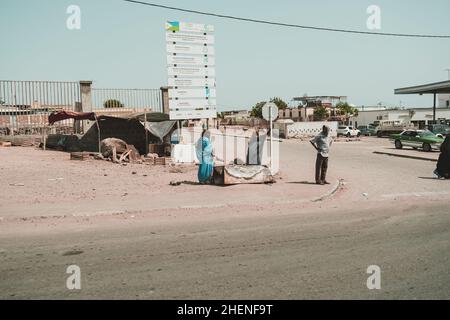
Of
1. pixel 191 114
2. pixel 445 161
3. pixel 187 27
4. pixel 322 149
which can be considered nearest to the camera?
pixel 322 149

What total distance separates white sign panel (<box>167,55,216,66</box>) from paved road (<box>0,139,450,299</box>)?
7799 millimetres

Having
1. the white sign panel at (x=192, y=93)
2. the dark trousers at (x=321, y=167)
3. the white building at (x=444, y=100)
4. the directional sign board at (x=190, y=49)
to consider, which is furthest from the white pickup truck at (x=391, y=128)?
the white building at (x=444, y=100)

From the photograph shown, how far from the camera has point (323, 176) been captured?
12719mm

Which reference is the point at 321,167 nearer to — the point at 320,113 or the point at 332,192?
the point at 332,192

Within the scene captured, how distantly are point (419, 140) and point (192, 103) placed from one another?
19272 mm

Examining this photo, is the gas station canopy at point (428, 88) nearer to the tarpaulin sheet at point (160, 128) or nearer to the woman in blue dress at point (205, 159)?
the tarpaulin sheet at point (160, 128)

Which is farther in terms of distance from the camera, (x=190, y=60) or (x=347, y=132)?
(x=347, y=132)

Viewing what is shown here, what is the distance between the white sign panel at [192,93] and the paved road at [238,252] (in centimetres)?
751

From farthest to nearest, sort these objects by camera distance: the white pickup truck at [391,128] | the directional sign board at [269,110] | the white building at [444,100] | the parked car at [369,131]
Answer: the white building at [444,100], the parked car at [369,131], the white pickup truck at [391,128], the directional sign board at [269,110]

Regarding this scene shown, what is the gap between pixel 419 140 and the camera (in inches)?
1125

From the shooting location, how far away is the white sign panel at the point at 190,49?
15.3m

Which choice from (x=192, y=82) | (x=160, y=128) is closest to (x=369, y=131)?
(x=160, y=128)

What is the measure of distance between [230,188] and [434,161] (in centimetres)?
1402
